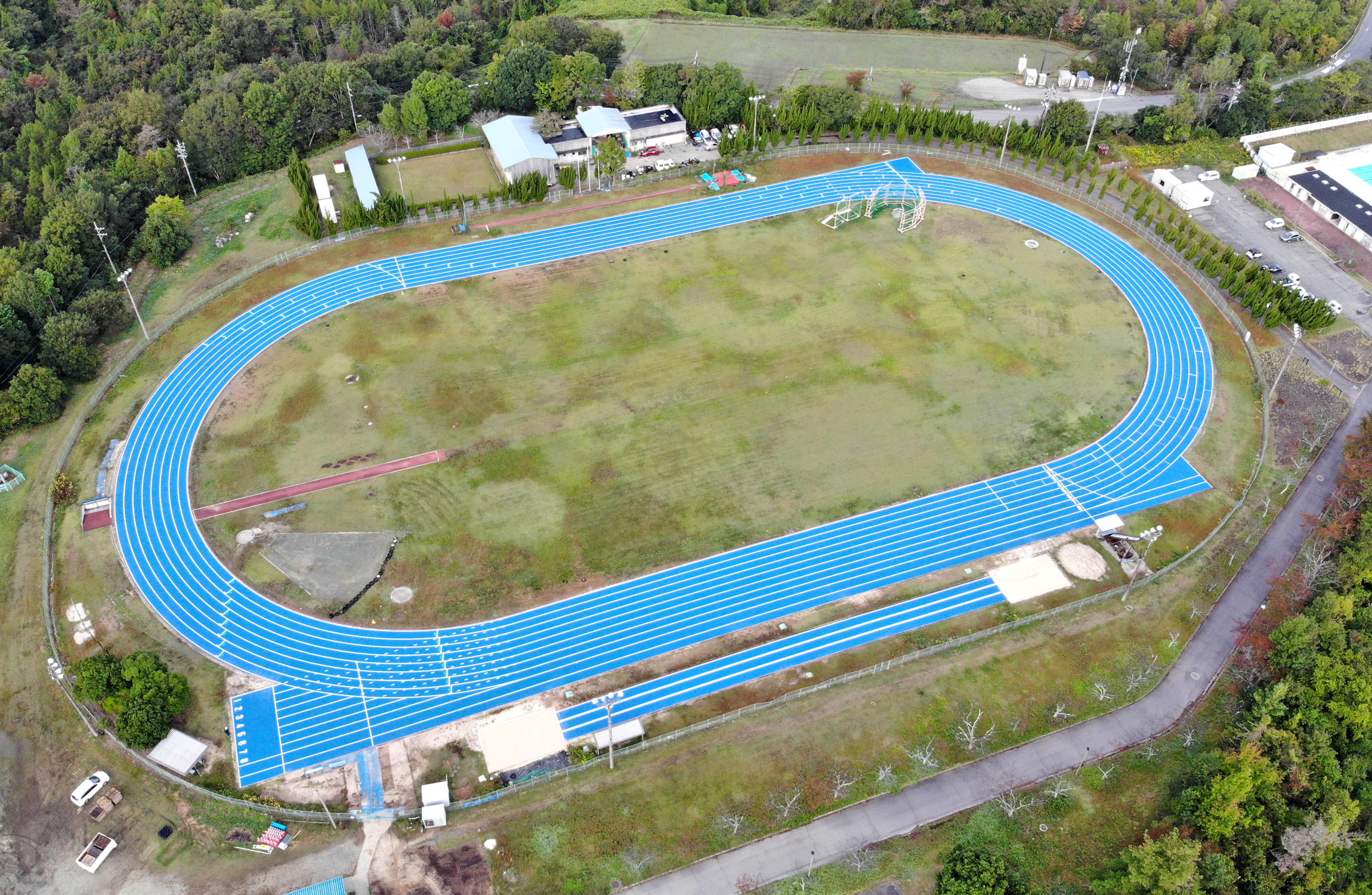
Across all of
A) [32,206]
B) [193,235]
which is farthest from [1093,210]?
[32,206]

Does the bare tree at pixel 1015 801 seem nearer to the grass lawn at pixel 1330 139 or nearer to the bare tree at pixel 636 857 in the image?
the bare tree at pixel 636 857

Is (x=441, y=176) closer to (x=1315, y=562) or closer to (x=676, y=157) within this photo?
(x=676, y=157)

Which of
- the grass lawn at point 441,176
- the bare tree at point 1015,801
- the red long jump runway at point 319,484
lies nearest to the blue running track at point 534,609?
the red long jump runway at point 319,484

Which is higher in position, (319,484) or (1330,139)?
(1330,139)

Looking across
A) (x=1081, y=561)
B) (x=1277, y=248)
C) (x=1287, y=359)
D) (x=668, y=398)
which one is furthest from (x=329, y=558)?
(x=1277, y=248)

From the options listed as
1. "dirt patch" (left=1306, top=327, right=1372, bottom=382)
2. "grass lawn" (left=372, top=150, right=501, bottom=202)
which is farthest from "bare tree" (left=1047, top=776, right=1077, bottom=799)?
"grass lawn" (left=372, top=150, right=501, bottom=202)

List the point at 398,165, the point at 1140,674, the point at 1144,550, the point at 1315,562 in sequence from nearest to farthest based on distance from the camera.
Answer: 1. the point at 1140,674
2. the point at 1315,562
3. the point at 1144,550
4. the point at 398,165
